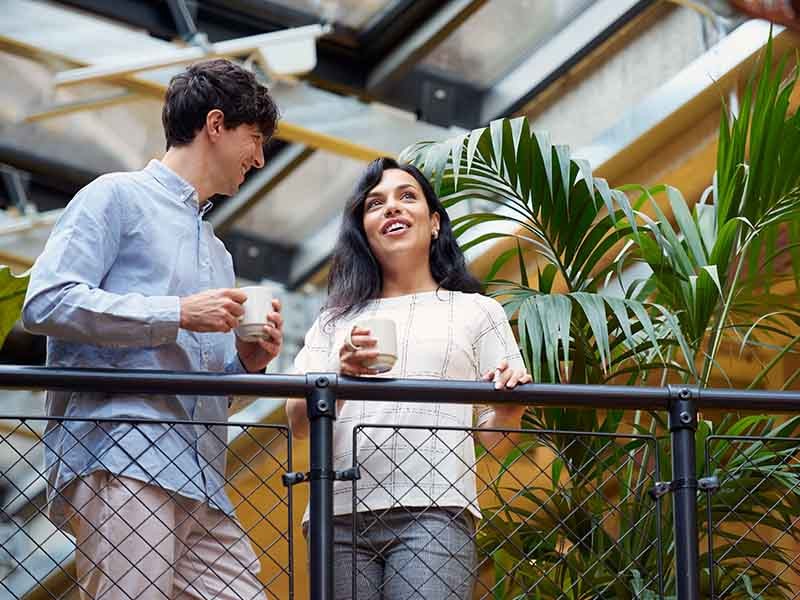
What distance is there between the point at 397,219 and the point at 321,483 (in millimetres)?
733

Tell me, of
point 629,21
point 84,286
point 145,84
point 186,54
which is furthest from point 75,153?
point 84,286

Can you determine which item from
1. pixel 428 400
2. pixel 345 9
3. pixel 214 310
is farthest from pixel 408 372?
pixel 345 9

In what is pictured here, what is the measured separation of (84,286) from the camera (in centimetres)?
266

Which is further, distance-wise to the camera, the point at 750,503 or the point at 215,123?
the point at 750,503

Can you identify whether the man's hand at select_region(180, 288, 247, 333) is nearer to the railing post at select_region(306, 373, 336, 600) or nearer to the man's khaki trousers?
the railing post at select_region(306, 373, 336, 600)

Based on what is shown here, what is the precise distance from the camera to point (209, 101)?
2.95 m

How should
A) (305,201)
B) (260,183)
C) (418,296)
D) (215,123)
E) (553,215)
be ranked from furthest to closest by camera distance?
(305,201) < (260,183) < (553,215) < (418,296) < (215,123)

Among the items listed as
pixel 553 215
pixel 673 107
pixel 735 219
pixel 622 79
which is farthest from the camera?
pixel 622 79

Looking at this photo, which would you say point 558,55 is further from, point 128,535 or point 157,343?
point 128,535

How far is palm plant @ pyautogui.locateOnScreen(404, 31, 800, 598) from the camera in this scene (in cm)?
320

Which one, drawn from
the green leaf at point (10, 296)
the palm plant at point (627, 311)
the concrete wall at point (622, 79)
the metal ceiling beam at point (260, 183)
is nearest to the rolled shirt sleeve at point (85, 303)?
the green leaf at point (10, 296)

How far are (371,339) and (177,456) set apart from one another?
0.38 meters

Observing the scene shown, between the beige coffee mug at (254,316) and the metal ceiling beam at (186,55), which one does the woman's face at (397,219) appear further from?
the metal ceiling beam at (186,55)

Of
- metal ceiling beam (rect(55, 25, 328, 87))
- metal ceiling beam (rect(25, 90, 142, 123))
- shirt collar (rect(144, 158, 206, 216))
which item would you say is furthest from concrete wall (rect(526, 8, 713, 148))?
shirt collar (rect(144, 158, 206, 216))
